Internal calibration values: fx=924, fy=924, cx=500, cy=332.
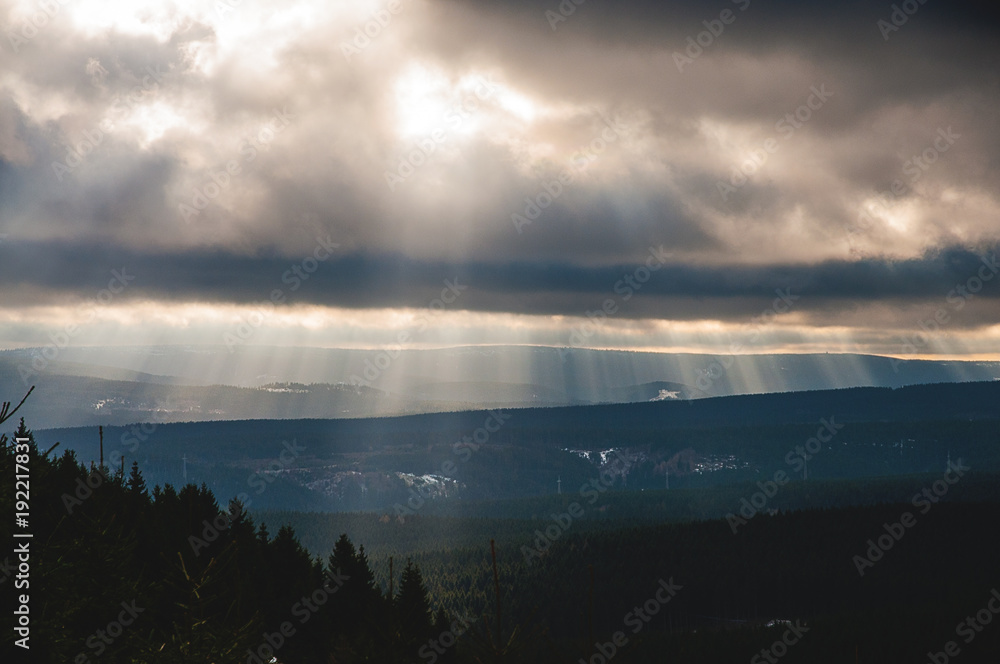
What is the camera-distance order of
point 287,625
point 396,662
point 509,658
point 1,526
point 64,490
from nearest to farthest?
1. point 1,526
2. point 509,658
3. point 396,662
4. point 64,490
5. point 287,625

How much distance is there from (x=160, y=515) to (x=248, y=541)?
9.18 meters

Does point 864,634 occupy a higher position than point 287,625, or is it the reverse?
point 287,625

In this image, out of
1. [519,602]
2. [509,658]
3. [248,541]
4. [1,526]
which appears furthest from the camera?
[519,602]

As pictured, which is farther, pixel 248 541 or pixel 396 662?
pixel 248 541

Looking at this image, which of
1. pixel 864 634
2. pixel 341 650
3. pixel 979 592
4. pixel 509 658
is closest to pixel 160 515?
pixel 341 650

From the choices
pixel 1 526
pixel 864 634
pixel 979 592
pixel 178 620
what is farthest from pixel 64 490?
pixel 979 592

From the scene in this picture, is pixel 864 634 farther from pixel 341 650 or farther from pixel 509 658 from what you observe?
pixel 509 658

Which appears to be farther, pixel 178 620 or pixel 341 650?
pixel 341 650

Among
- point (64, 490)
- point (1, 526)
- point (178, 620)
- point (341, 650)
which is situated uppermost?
point (64, 490)

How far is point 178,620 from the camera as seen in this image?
24453mm

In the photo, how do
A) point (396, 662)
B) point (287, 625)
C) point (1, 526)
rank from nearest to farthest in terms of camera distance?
point (1, 526), point (396, 662), point (287, 625)

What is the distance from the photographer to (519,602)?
632 ft

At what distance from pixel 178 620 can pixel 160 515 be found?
38.7m

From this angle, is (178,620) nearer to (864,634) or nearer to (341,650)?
(341,650)
